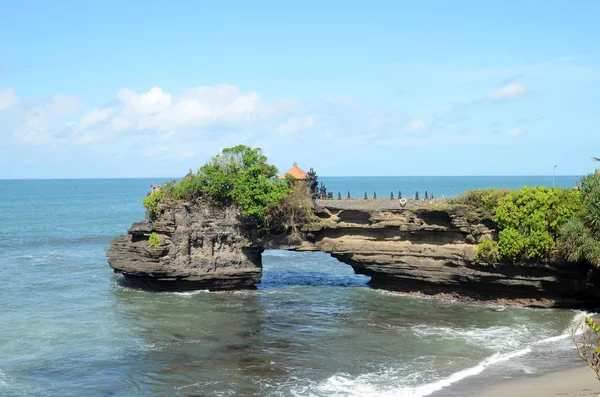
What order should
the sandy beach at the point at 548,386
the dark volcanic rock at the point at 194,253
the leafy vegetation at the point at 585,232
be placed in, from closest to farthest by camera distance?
the sandy beach at the point at 548,386
the leafy vegetation at the point at 585,232
the dark volcanic rock at the point at 194,253

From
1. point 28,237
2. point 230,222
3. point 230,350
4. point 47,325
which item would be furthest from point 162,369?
point 28,237

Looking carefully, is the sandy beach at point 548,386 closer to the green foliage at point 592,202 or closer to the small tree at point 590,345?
the small tree at point 590,345

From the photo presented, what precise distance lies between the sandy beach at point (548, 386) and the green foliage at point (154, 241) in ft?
68.2

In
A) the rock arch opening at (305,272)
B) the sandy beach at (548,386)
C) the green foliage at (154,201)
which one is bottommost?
the sandy beach at (548,386)

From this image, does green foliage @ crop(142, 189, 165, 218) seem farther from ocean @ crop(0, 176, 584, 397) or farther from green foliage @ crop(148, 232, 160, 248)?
ocean @ crop(0, 176, 584, 397)

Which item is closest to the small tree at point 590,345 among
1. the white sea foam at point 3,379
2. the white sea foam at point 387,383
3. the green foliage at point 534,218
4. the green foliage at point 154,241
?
the white sea foam at point 387,383

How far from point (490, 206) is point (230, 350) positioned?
1552 centimetres

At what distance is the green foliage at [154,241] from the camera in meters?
34.7

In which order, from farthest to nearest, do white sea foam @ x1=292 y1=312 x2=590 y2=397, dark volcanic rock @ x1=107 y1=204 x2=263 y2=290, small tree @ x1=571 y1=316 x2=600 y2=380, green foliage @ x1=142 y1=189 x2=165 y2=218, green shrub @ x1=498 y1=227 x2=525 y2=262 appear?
green foliage @ x1=142 y1=189 x2=165 y2=218 → dark volcanic rock @ x1=107 y1=204 x2=263 y2=290 → green shrub @ x1=498 y1=227 x2=525 y2=262 → white sea foam @ x1=292 y1=312 x2=590 y2=397 → small tree @ x1=571 y1=316 x2=600 y2=380

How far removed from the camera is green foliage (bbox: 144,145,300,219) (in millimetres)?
34719

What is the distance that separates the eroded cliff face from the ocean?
109cm

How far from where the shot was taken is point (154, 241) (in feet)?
114

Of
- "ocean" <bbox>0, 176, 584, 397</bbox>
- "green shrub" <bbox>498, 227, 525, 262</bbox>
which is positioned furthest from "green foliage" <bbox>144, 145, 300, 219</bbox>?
"green shrub" <bbox>498, 227, 525, 262</bbox>

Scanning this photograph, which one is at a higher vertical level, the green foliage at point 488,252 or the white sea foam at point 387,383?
the green foliage at point 488,252
